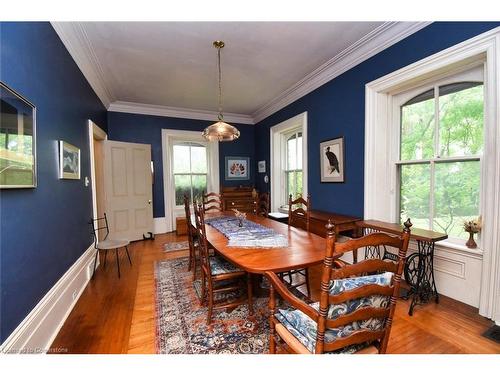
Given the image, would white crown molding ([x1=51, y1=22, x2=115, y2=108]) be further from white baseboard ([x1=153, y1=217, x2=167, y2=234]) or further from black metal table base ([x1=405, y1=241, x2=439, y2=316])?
black metal table base ([x1=405, y1=241, x2=439, y2=316])

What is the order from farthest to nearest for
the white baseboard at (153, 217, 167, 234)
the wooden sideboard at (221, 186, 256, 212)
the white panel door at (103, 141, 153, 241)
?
the wooden sideboard at (221, 186, 256, 212), the white baseboard at (153, 217, 167, 234), the white panel door at (103, 141, 153, 241)

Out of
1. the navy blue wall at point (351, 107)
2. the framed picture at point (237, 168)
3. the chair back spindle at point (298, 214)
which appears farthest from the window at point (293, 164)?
the chair back spindle at point (298, 214)

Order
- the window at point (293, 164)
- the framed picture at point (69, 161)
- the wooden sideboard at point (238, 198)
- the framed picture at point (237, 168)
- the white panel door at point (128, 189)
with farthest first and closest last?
1. the framed picture at point (237, 168)
2. the wooden sideboard at point (238, 198)
3. the window at point (293, 164)
4. the white panel door at point (128, 189)
5. the framed picture at point (69, 161)

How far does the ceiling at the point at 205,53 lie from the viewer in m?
2.29

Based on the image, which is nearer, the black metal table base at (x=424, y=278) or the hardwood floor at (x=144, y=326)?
the hardwood floor at (x=144, y=326)

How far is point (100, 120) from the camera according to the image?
12.5ft

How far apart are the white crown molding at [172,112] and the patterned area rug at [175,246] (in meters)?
2.83

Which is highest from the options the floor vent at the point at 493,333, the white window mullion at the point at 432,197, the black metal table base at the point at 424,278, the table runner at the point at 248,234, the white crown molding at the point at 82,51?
the white crown molding at the point at 82,51

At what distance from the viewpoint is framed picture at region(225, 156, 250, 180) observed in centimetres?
556

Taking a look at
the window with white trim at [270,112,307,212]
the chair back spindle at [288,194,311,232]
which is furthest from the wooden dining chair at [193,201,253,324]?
the window with white trim at [270,112,307,212]

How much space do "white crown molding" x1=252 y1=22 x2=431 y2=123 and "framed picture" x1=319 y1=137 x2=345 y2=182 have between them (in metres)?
0.95

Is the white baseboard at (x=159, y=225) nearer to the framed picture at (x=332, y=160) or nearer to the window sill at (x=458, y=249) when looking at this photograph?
the framed picture at (x=332, y=160)

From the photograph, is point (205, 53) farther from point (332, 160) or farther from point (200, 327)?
point (200, 327)

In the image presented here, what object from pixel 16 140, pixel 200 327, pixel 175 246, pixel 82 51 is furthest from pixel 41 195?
pixel 175 246
